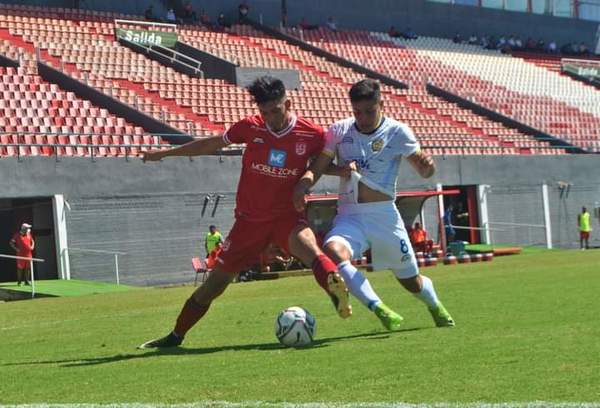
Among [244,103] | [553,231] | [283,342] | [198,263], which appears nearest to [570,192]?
[553,231]

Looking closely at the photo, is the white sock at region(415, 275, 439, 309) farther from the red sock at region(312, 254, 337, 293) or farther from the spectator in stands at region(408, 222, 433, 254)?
the spectator in stands at region(408, 222, 433, 254)

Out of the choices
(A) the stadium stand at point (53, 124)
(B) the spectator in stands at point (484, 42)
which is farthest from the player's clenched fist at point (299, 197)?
(B) the spectator in stands at point (484, 42)

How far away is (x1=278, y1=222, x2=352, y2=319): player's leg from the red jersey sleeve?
33.6 inches

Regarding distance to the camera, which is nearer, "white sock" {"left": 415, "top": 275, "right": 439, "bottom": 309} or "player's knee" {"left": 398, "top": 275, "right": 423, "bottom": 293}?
"player's knee" {"left": 398, "top": 275, "right": 423, "bottom": 293}

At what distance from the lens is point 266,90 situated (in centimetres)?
880

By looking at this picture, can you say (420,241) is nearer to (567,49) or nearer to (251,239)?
(251,239)

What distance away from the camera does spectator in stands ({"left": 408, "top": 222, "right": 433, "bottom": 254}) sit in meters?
32.2

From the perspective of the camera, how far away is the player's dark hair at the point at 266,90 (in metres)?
8.78

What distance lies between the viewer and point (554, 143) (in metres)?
43.3

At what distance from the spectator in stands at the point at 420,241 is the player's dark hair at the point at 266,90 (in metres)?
23.6

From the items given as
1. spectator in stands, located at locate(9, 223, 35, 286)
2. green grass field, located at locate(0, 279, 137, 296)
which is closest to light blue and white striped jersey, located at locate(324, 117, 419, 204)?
green grass field, located at locate(0, 279, 137, 296)

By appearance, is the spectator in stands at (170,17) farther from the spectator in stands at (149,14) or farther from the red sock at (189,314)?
the red sock at (189,314)

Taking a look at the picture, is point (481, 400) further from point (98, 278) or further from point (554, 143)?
point (554, 143)

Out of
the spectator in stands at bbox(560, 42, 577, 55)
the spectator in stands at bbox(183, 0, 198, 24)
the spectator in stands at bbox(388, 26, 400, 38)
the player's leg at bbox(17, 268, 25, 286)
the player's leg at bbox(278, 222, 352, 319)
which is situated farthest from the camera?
the spectator in stands at bbox(560, 42, 577, 55)
